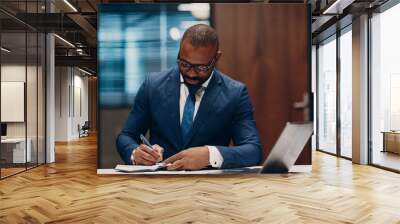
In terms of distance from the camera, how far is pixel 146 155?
15.5ft

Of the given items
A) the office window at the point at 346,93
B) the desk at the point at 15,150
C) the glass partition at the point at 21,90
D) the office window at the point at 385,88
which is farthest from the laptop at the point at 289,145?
the office window at the point at 346,93

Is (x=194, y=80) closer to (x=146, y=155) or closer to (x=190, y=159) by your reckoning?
(x=190, y=159)

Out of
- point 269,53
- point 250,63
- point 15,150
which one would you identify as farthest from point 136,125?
point 15,150

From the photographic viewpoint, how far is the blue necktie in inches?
178

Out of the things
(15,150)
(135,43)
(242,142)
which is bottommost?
(15,150)

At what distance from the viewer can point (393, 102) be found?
795 centimetres

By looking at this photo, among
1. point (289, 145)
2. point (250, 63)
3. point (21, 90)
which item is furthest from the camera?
point (21, 90)

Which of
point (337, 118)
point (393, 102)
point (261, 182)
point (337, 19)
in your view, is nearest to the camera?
point (261, 182)

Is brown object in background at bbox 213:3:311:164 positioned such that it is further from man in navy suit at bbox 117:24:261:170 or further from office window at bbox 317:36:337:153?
office window at bbox 317:36:337:153

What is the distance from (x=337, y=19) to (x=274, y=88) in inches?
159

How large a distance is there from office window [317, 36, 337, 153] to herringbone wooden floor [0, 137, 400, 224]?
334 cm

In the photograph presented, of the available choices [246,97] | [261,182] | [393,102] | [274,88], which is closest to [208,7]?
[274,88]

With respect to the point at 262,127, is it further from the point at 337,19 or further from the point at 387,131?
the point at 337,19

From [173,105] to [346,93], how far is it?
6606 millimetres
